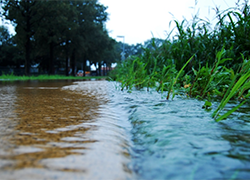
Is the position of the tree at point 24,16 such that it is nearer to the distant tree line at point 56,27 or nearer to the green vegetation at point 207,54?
the distant tree line at point 56,27

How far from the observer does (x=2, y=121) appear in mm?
1366

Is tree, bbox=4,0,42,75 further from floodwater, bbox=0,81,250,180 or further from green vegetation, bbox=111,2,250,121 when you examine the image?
floodwater, bbox=0,81,250,180

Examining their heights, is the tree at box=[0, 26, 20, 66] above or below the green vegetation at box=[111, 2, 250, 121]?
above

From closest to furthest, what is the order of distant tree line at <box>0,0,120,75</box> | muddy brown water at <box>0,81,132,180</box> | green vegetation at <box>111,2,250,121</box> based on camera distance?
muddy brown water at <box>0,81,132,180</box>, green vegetation at <box>111,2,250,121</box>, distant tree line at <box>0,0,120,75</box>

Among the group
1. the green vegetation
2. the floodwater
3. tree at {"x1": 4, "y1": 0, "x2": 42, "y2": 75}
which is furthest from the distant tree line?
the floodwater

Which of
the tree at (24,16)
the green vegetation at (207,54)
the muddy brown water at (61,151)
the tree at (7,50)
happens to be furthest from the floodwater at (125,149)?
the tree at (7,50)

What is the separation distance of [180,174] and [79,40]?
98.1ft

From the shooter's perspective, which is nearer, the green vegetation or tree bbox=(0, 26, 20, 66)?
the green vegetation

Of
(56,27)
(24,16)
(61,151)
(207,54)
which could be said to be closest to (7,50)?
(56,27)

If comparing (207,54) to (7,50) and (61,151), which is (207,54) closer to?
(61,151)

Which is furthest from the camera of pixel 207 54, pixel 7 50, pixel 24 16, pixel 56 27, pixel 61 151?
pixel 7 50

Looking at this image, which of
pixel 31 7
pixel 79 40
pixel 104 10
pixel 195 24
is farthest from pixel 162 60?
pixel 104 10

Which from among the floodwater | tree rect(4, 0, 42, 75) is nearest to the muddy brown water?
the floodwater

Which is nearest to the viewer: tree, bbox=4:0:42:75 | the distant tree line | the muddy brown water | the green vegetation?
the muddy brown water
